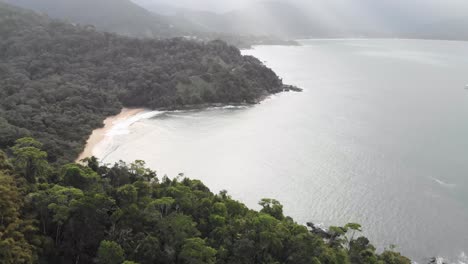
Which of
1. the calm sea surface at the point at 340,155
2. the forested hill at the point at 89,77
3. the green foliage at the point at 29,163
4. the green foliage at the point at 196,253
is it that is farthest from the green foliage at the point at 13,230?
the calm sea surface at the point at 340,155

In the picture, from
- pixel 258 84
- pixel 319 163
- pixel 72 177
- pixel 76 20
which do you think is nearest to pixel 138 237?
pixel 72 177

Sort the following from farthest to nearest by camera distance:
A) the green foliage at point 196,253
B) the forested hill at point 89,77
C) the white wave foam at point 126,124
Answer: the white wave foam at point 126,124, the forested hill at point 89,77, the green foliage at point 196,253

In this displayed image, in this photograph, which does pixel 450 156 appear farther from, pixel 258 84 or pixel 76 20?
pixel 76 20

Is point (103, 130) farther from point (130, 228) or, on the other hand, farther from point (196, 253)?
point (196, 253)

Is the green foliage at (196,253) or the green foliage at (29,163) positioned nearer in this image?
the green foliage at (196,253)

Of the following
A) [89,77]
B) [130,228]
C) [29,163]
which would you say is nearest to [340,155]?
[130,228]

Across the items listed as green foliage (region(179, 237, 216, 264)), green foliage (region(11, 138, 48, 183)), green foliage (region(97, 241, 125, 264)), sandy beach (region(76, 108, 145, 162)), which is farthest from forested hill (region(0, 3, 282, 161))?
green foliage (region(179, 237, 216, 264))

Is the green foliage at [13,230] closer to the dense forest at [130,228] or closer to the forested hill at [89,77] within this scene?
the dense forest at [130,228]

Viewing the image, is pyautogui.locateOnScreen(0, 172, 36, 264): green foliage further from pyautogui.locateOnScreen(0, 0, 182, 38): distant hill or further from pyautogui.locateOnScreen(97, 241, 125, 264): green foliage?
pyautogui.locateOnScreen(0, 0, 182, 38): distant hill
